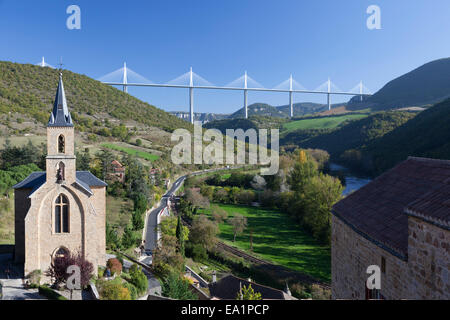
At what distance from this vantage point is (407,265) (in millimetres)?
4770

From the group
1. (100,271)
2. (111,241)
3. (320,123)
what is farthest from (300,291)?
(320,123)

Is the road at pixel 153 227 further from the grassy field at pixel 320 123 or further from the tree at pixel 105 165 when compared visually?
the grassy field at pixel 320 123

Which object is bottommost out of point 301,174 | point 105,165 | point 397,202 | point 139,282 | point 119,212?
point 139,282

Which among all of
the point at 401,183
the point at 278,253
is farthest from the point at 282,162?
the point at 401,183

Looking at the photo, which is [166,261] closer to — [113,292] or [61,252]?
[61,252]

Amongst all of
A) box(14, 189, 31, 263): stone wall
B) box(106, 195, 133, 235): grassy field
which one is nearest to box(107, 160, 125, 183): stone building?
box(106, 195, 133, 235): grassy field

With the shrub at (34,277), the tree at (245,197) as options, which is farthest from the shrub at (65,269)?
the tree at (245,197)

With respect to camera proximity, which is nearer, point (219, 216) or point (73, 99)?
point (219, 216)

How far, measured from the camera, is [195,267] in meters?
16.9

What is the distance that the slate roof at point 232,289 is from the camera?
11141mm

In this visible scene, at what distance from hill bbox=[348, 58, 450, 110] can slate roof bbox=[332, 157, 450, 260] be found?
81.8 metres

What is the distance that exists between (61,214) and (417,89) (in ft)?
306
